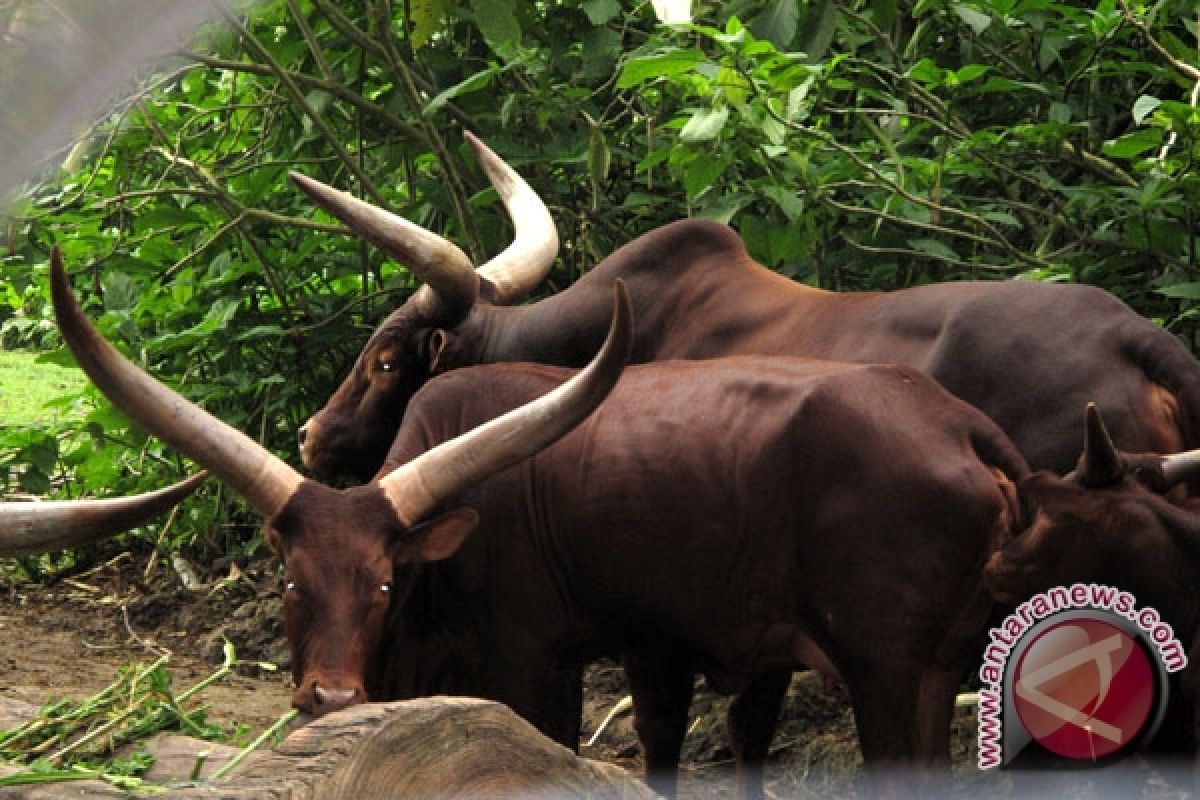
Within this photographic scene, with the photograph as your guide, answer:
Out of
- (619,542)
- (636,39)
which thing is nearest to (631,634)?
(619,542)

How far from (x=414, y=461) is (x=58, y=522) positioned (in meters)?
0.96

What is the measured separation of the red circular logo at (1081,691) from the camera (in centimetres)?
279

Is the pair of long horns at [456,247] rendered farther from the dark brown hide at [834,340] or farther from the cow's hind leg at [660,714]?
the cow's hind leg at [660,714]

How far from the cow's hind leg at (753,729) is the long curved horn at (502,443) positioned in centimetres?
93

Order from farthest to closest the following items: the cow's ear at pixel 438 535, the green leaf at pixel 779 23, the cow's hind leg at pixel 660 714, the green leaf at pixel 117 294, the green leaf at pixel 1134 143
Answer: the green leaf at pixel 117 294, the green leaf at pixel 779 23, the green leaf at pixel 1134 143, the cow's hind leg at pixel 660 714, the cow's ear at pixel 438 535

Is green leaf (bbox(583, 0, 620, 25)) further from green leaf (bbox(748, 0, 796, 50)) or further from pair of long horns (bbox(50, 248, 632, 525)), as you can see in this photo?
pair of long horns (bbox(50, 248, 632, 525))

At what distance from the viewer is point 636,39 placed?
517cm

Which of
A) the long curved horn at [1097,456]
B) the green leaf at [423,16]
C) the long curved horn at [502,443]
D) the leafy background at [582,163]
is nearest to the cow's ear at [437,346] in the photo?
the leafy background at [582,163]

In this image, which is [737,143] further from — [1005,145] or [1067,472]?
[1067,472]

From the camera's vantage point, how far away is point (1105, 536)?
2.76 m

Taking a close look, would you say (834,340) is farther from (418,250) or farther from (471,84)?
(471,84)

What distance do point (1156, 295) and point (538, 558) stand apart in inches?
Result: 75.1

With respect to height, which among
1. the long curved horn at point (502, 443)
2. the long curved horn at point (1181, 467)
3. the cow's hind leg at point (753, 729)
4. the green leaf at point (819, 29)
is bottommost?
the cow's hind leg at point (753, 729)

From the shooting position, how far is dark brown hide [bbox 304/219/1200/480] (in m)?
3.10
